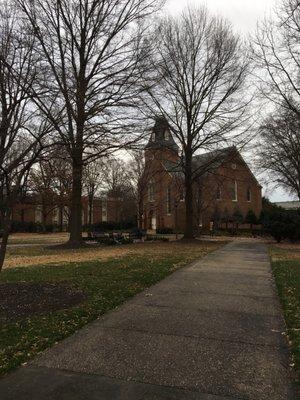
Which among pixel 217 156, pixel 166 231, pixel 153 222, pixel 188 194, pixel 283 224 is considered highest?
pixel 217 156

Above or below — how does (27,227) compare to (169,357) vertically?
above

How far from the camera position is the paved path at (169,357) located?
4.48 m

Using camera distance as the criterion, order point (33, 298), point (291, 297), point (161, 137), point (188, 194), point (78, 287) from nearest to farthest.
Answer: point (33, 298) < point (291, 297) < point (78, 287) < point (161, 137) < point (188, 194)

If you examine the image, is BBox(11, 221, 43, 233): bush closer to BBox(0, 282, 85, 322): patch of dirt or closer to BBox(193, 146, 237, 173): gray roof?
BBox(193, 146, 237, 173): gray roof

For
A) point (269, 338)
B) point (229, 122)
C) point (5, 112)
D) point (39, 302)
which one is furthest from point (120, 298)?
point (229, 122)

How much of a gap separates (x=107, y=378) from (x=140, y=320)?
2.35 meters

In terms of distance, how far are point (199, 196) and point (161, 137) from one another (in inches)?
635

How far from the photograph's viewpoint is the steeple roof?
27184mm

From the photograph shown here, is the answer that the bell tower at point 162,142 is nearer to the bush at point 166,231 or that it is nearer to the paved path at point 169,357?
the paved path at point 169,357

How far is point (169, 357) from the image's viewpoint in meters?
5.42

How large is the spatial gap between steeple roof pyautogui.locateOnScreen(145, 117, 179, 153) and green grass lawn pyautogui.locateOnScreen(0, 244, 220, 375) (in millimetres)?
12069

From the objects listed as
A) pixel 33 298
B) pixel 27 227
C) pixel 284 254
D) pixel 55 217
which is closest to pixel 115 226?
pixel 27 227

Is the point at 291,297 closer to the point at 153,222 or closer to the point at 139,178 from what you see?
the point at 139,178

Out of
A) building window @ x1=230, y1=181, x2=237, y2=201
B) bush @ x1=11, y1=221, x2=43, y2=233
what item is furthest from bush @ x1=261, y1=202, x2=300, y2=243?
bush @ x1=11, y1=221, x2=43, y2=233
